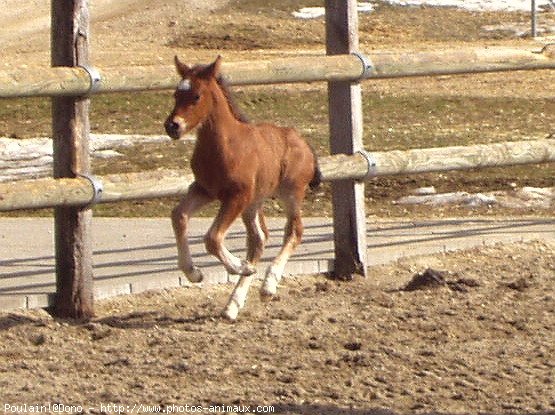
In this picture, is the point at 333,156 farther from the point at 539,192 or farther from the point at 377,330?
the point at 539,192

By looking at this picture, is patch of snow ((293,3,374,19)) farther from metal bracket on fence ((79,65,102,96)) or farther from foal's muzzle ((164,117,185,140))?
foal's muzzle ((164,117,185,140))

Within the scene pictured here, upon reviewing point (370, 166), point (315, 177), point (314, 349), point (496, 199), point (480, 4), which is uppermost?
point (315, 177)

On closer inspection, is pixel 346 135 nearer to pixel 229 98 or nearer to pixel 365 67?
pixel 365 67

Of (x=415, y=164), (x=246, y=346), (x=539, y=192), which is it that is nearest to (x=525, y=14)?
(x=539, y=192)

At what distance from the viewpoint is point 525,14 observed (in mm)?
34031

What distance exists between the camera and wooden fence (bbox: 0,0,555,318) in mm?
7523

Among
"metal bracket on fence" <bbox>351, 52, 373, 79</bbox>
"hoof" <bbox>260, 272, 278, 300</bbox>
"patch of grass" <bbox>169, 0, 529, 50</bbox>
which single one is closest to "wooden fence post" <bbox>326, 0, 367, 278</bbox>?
"metal bracket on fence" <bbox>351, 52, 373, 79</bbox>

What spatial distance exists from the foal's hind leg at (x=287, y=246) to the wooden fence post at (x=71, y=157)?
2.88 feet

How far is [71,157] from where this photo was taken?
7.72 m

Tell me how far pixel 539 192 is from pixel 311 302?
189 inches

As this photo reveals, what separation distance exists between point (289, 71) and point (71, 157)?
1.36m

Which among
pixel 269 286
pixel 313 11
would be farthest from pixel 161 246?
pixel 313 11

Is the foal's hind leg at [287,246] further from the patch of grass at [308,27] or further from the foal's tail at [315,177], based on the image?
the patch of grass at [308,27]

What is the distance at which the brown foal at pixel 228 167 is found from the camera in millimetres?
7211
